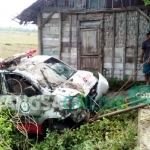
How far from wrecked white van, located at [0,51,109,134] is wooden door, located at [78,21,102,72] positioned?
12.7 ft

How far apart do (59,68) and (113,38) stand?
390cm

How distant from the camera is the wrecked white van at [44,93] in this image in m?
5.63

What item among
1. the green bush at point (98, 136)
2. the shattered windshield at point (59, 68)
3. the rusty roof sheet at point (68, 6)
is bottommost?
the green bush at point (98, 136)

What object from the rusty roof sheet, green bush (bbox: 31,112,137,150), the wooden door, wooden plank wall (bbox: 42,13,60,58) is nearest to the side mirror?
green bush (bbox: 31,112,137,150)

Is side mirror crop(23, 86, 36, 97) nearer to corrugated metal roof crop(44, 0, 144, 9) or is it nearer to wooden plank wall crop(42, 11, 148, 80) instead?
wooden plank wall crop(42, 11, 148, 80)

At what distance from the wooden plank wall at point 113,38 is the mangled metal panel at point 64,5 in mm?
246

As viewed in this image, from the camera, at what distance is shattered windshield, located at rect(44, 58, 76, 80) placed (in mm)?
6852

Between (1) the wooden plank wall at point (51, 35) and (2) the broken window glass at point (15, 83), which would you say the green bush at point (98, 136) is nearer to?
(2) the broken window glass at point (15, 83)

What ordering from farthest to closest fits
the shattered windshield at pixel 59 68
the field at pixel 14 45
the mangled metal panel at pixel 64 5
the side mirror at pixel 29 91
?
1. the field at pixel 14 45
2. the mangled metal panel at pixel 64 5
3. the shattered windshield at pixel 59 68
4. the side mirror at pixel 29 91

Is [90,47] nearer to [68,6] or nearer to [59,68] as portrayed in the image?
[68,6]

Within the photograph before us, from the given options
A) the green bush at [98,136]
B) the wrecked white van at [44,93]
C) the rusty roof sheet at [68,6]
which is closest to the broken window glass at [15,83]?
the wrecked white van at [44,93]

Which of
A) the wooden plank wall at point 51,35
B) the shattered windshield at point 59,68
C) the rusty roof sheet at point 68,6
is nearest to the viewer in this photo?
the shattered windshield at point 59,68

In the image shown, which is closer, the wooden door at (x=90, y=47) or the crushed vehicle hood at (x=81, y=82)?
the crushed vehicle hood at (x=81, y=82)

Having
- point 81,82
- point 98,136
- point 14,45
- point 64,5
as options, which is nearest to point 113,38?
point 64,5
